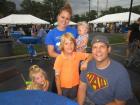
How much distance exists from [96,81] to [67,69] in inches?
24.7

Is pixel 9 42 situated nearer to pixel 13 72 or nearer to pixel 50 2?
pixel 13 72

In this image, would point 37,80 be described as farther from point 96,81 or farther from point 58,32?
point 96,81

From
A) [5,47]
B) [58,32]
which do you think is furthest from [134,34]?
[5,47]

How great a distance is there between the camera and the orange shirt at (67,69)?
366cm

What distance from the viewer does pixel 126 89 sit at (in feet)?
9.70

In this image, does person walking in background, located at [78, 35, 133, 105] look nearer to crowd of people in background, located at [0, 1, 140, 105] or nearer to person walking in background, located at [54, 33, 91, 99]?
crowd of people in background, located at [0, 1, 140, 105]

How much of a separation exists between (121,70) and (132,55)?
754 cm

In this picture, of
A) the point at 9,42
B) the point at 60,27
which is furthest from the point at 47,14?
the point at 60,27

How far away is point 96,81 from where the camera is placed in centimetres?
315

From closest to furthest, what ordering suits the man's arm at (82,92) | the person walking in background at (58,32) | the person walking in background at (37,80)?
the man's arm at (82,92), the person walking in background at (37,80), the person walking in background at (58,32)

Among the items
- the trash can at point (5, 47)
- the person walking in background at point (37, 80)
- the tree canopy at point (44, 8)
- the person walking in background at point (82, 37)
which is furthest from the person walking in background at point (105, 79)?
the tree canopy at point (44, 8)

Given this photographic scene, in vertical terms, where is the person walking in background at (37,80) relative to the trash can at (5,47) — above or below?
above

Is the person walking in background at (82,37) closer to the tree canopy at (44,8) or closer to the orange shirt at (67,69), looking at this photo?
the orange shirt at (67,69)

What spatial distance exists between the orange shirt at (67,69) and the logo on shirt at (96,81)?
0.43 metres
